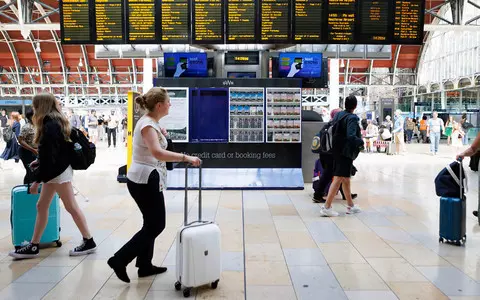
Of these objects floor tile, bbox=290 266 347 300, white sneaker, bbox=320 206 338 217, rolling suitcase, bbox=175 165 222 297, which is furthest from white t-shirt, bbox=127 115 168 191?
white sneaker, bbox=320 206 338 217

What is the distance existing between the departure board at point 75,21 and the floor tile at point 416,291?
744cm

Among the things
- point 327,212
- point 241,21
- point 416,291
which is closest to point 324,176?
point 327,212

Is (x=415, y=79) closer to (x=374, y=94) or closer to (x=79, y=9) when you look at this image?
(x=374, y=94)

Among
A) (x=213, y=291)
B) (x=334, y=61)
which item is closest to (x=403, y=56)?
(x=334, y=61)

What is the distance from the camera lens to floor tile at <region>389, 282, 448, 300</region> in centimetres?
347

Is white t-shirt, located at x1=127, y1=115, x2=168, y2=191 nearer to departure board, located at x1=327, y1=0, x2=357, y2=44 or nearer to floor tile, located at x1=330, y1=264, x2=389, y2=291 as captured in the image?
floor tile, located at x1=330, y1=264, x2=389, y2=291

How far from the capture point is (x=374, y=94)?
36.8m

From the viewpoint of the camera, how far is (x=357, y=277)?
3.94 m

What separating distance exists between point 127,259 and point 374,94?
35398 mm

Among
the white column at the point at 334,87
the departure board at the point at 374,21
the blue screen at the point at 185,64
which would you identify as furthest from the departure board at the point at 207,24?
the white column at the point at 334,87

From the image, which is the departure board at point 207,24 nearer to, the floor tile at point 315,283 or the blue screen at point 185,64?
the blue screen at point 185,64

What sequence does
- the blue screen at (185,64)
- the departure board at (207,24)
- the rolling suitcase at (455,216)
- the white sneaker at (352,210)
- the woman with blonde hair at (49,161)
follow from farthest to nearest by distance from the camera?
the blue screen at (185,64)
the departure board at (207,24)
the white sneaker at (352,210)
the rolling suitcase at (455,216)
the woman with blonde hair at (49,161)

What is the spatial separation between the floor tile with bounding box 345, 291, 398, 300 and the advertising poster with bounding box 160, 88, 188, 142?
238 inches

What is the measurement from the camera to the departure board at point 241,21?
8812mm
